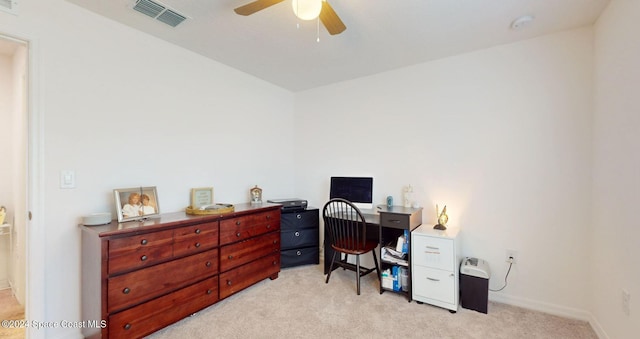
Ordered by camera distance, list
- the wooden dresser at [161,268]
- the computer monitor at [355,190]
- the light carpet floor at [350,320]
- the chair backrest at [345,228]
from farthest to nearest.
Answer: the computer monitor at [355,190], the chair backrest at [345,228], the light carpet floor at [350,320], the wooden dresser at [161,268]

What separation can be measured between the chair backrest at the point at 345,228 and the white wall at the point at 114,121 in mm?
1148

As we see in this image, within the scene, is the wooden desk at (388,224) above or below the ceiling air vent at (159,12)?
below

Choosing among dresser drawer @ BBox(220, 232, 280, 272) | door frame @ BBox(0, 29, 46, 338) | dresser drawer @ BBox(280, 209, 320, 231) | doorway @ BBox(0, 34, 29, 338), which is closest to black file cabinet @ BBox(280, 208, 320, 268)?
dresser drawer @ BBox(280, 209, 320, 231)

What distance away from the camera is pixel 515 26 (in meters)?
2.10

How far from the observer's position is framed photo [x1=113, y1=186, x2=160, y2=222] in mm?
1980

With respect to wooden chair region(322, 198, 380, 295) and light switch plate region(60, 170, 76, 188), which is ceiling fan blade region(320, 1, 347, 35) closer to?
wooden chair region(322, 198, 380, 295)

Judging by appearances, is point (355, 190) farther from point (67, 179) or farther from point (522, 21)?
point (67, 179)

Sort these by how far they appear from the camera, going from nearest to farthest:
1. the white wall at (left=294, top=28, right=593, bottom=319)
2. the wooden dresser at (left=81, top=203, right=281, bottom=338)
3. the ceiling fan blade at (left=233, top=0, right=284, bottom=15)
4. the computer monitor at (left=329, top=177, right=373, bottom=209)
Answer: the ceiling fan blade at (left=233, top=0, right=284, bottom=15) < the wooden dresser at (left=81, top=203, right=281, bottom=338) < the white wall at (left=294, top=28, right=593, bottom=319) < the computer monitor at (left=329, top=177, right=373, bottom=209)

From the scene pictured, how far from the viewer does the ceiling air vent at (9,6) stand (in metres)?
1.62

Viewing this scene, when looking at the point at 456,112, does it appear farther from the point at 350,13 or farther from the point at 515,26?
the point at 350,13

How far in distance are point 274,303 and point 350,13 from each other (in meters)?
2.53

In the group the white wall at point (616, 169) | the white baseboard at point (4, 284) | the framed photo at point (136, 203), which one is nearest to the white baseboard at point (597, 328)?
the white wall at point (616, 169)

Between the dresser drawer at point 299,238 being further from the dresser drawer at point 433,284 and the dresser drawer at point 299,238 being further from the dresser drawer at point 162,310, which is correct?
the dresser drawer at point 433,284

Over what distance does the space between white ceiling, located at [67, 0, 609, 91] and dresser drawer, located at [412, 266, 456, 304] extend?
209 centimetres
